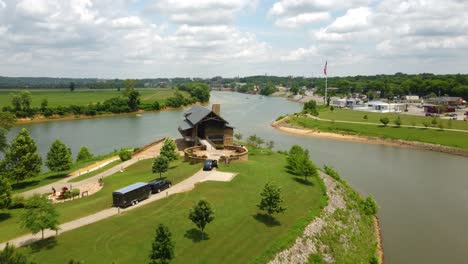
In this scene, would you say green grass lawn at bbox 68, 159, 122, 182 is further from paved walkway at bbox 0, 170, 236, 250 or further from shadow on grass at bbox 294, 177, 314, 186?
shadow on grass at bbox 294, 177, 314, 186

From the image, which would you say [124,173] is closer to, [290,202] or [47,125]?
[290,202]

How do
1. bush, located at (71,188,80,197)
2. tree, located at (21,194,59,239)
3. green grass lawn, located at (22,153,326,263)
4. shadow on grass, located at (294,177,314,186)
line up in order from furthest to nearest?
shadow on grass, located at (294,177,314,186) < bush, located at (71,188,80,197) < tree, located at (21,194,59,239) < green grass lawn, located at (22,153,326,263)

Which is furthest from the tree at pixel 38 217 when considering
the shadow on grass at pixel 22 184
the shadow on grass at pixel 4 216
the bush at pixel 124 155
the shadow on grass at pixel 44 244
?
the bush at pixel 124 155

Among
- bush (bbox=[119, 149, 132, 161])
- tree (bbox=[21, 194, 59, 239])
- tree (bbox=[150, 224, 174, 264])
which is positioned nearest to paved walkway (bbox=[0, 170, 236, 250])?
tree (bbox=[21, 194, 59, 239])

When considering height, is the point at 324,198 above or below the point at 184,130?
below

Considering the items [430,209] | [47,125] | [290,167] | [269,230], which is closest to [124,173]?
[290,167]

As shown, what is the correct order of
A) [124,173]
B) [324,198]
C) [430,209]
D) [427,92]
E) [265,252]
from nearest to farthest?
[265,252] < [324,198] < [430,209] < [124,173] < [427,92]
